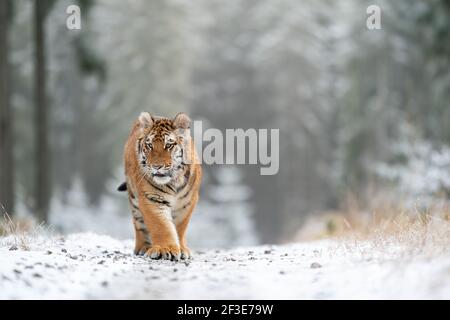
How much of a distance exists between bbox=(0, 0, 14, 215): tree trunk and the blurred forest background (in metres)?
9.34

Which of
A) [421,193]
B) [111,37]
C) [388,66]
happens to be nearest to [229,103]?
[111,37]

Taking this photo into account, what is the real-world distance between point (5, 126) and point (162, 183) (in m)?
8.35

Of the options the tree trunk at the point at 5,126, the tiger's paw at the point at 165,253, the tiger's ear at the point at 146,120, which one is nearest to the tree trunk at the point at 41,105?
the tree trunk at the point at 5,126

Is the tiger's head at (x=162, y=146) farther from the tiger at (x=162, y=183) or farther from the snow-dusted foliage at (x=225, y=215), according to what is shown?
the snow-dusted foliage at (x=225, y=215)

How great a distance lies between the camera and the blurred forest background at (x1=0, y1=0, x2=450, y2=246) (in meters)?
29.7

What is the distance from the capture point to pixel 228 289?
5000 mm

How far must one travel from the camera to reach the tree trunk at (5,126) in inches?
539

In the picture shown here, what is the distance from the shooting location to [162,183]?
6.61 metres

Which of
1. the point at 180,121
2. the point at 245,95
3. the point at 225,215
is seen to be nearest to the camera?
the point at 180,121

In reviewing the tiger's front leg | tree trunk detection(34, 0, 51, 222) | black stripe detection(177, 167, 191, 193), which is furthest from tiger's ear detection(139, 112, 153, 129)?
tree trunk detection(34, 0, 51, 222)

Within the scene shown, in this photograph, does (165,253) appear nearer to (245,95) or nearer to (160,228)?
(160,228)

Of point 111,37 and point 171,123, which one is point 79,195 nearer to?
point 111,37

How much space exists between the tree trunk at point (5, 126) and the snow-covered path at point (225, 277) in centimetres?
798

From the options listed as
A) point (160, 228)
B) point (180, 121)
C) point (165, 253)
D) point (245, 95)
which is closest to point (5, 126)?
point (180, 121)
